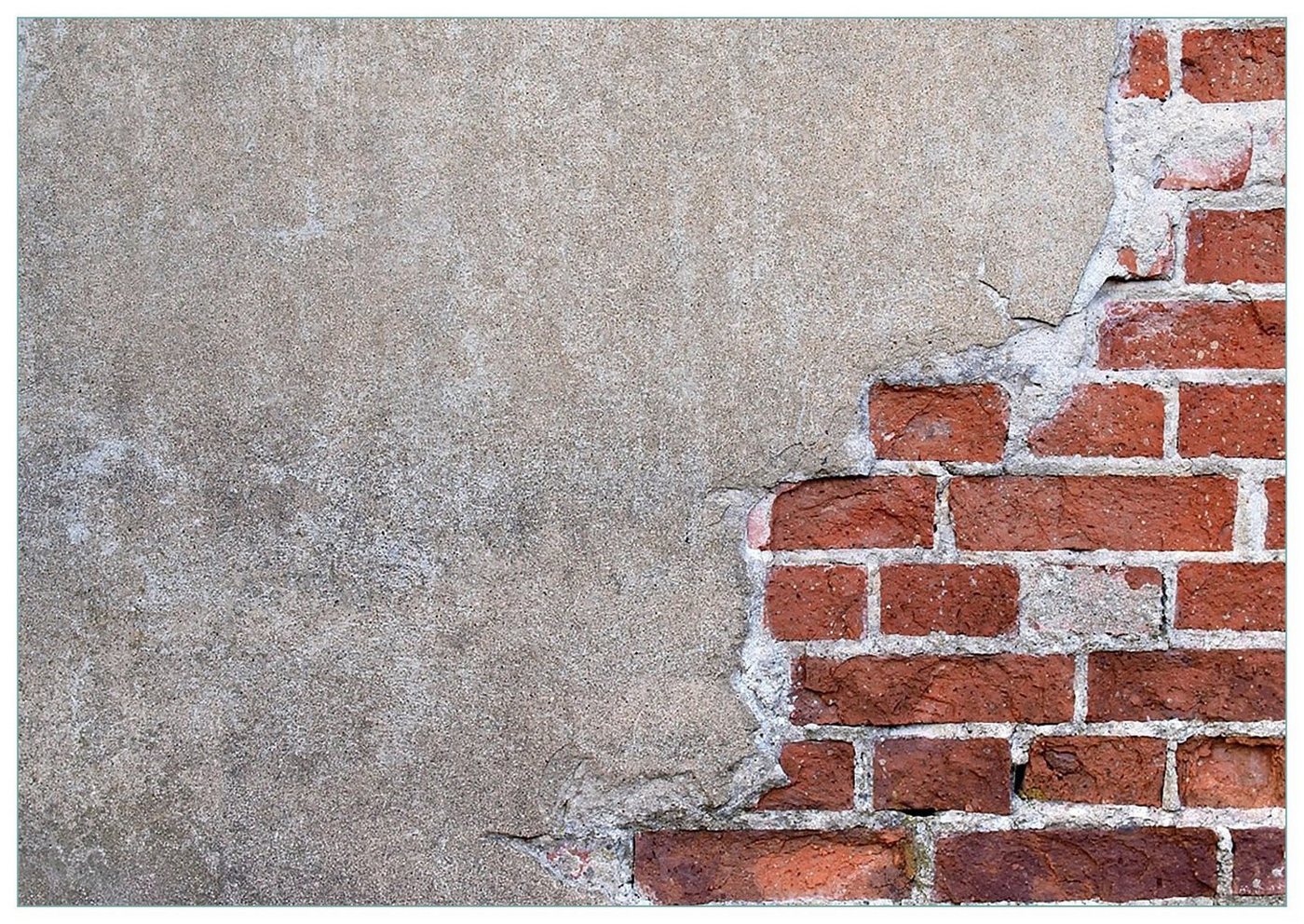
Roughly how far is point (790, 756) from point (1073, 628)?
0.96 feet

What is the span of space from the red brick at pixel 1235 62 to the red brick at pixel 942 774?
2.10 ft

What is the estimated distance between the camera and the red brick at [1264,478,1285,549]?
0.97m

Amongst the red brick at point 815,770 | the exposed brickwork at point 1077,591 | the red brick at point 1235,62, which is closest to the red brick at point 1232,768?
the exposed brickwork at point 1077,591

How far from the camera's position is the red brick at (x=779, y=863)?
1.00 m

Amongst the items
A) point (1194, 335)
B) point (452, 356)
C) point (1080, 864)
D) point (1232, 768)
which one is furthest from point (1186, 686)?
point (452, 356)

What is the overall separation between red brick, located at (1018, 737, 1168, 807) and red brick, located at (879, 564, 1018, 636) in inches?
5.1

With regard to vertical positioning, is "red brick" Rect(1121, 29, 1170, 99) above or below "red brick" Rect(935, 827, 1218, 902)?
above

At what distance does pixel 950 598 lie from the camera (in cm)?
98

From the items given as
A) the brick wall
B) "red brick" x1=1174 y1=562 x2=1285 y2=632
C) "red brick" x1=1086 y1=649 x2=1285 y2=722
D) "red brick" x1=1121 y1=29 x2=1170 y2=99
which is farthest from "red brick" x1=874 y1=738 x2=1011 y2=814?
"red brick" x1=1121 y1=29 x2=1170 y2=99

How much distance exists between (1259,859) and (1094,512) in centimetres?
38

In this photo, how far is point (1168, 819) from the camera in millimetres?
991

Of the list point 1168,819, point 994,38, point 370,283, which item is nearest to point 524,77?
point 370,283

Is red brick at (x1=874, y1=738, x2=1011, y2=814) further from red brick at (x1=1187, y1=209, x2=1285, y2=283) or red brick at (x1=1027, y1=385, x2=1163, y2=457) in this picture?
red brick at (x1=1187, y1=209, x2=1285, y2=283)

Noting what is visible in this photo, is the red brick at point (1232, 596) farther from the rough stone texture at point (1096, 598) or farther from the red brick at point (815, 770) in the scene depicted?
the red brick at point (815, 770)
